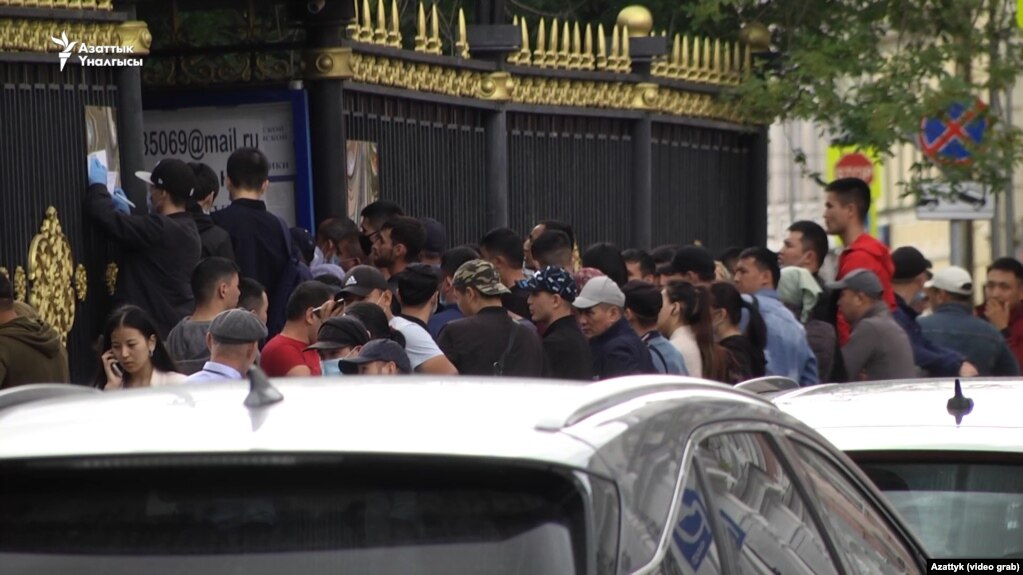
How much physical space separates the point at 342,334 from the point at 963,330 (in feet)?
17.7

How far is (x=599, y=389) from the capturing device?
11.0 feet

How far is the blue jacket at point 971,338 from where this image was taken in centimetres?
1174

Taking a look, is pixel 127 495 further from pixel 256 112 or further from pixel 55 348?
pixel 256 112

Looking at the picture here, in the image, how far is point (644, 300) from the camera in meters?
9.76

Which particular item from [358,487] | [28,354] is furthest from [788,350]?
[358,487]

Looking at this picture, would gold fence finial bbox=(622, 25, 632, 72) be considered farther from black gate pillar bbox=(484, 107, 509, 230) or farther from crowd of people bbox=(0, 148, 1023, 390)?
crowd of people bbox=(0, 148, 1023, 390)

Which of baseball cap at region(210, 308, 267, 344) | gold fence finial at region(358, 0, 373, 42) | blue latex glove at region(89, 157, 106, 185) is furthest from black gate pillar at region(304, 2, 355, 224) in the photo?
baseball cap at region(210, 308, 267, 344)

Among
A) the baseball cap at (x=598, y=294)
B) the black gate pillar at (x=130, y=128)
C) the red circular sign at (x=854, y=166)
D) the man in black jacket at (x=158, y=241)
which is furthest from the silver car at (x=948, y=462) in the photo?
the red circular sign at (x=854, y=166)

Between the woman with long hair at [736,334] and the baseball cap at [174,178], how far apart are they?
257cm

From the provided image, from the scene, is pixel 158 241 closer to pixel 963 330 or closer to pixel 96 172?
pixel 96 172

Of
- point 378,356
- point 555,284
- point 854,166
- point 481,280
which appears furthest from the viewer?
point 854,166

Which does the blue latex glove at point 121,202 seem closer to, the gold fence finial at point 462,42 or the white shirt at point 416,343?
the white shirt at point 416,343

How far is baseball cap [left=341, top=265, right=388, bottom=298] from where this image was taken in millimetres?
8539

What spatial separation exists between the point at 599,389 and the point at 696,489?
0.23 metres
